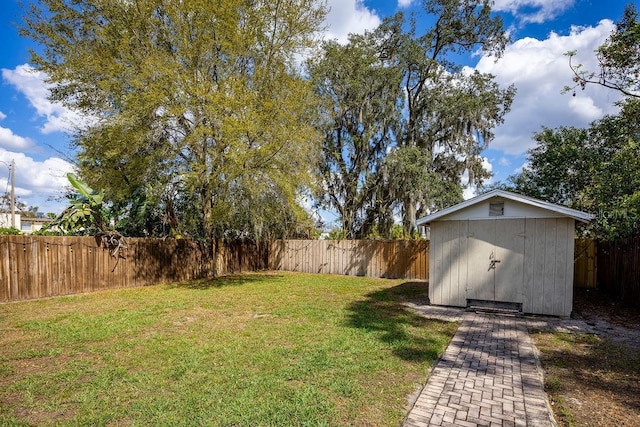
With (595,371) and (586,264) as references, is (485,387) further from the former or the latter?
(586,264)

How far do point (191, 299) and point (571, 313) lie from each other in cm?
851

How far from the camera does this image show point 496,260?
743cm

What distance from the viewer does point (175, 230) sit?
12.4 m

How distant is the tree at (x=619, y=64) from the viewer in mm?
7410

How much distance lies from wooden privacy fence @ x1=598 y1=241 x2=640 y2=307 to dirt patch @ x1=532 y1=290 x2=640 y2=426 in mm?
1128

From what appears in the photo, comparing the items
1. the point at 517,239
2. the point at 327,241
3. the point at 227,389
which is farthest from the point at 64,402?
the point at 327,241

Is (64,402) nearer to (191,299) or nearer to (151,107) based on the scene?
(191,299)

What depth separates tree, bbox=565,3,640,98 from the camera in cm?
741

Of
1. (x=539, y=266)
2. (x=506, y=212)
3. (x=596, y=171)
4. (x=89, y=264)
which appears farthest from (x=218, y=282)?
(x=596, y=171)

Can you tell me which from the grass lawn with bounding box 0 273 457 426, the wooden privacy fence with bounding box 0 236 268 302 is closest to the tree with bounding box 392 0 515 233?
the grass lawn with bounding box 0 273 457 426

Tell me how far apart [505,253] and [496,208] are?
99cm

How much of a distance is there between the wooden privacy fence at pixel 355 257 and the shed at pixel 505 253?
5207 mm

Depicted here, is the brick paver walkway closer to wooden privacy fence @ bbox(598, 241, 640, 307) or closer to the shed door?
the shed door

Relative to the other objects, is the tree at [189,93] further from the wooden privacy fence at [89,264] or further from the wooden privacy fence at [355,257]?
the wooden privacy fence at [355,257]
